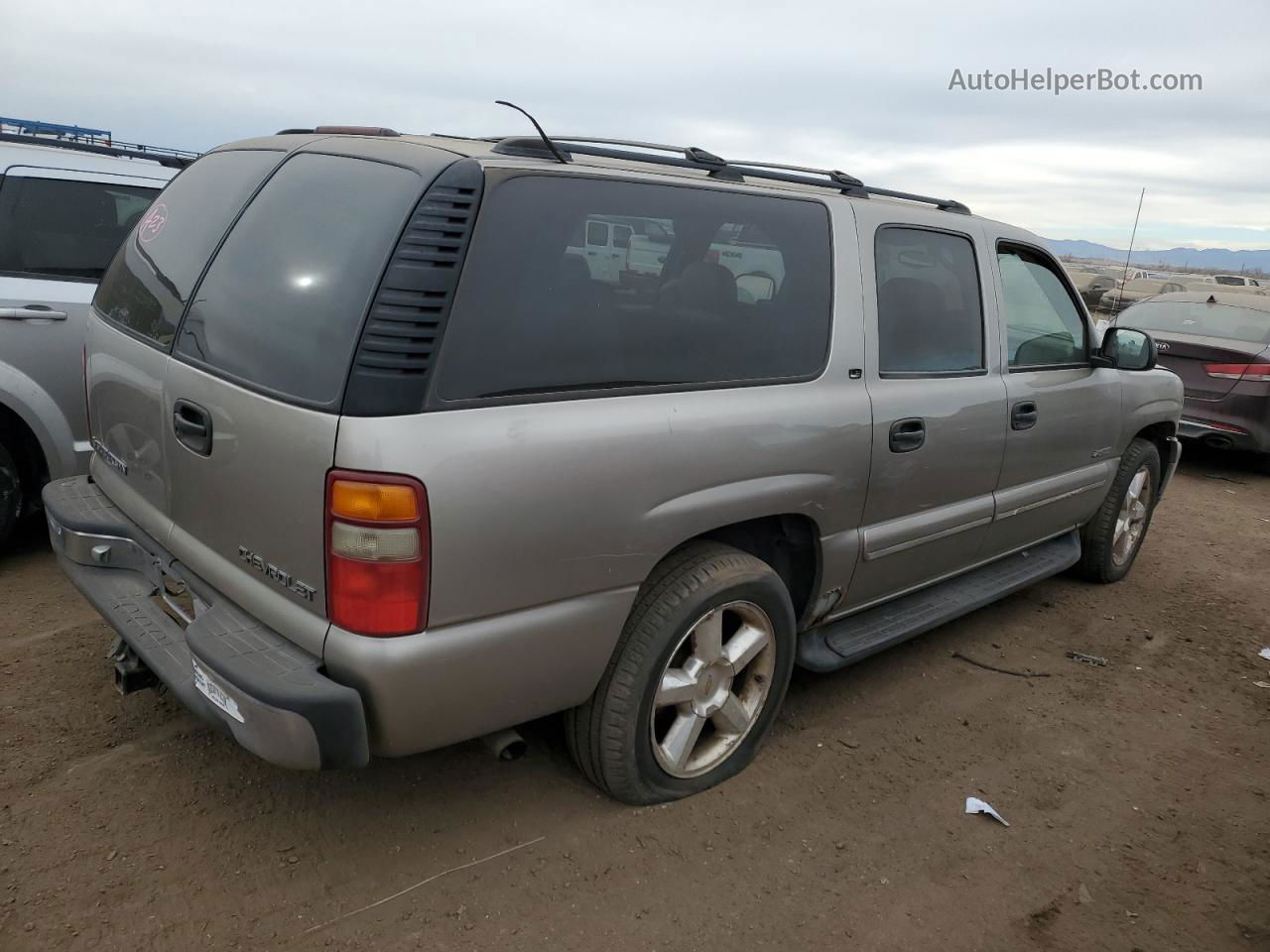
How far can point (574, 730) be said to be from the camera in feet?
8.89

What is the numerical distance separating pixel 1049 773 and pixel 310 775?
2469mm

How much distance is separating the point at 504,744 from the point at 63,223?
3.51 meters

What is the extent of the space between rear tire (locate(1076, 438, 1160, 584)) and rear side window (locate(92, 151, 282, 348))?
13.9 ft

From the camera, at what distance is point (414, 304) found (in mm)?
2098

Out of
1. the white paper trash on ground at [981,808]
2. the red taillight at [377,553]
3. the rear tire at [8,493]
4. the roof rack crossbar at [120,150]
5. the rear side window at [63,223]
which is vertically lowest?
the white paper trash on ground at [981,808]

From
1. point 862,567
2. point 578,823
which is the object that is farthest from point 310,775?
point 862,567

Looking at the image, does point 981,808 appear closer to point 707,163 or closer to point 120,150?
point 707,163

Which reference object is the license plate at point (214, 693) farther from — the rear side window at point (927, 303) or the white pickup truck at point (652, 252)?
the rear side window at point (927, 303)

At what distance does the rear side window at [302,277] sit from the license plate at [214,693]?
693 millimetres

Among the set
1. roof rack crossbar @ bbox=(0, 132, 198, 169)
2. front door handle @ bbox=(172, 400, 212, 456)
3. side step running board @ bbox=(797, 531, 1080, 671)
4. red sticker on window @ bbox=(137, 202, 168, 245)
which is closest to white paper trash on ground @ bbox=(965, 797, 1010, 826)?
side step running board @ bbox=(797, 531, 1080, 671)

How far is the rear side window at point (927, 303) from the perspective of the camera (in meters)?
3.24

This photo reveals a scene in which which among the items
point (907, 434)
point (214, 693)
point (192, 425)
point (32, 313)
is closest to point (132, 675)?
point (214, 693)

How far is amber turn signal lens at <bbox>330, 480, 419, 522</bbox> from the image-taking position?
204cm

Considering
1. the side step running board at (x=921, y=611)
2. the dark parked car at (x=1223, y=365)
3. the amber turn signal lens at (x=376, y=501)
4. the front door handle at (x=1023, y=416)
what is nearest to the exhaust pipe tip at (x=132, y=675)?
the amber turn signal lens at (x=376, y=501)
